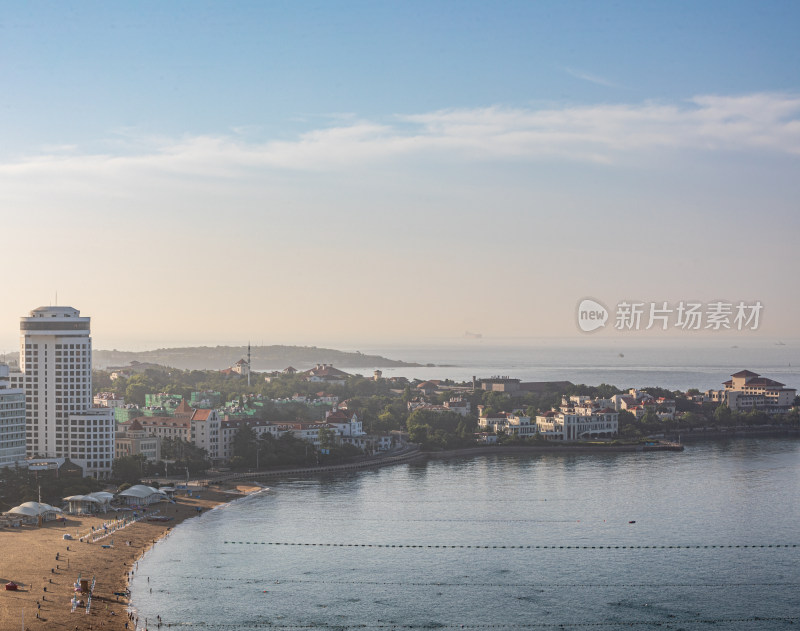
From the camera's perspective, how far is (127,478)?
4188 cm

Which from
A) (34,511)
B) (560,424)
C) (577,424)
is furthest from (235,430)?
(577,424)

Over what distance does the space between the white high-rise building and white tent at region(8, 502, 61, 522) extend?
32.5 ft

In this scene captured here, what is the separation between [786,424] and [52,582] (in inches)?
2380

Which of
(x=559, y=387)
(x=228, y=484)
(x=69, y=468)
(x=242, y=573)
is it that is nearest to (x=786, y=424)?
(x=559, y=387)

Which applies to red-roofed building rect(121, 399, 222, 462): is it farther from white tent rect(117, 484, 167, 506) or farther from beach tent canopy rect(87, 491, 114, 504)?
beach tent canopy rect(87, 491, 114, 504)

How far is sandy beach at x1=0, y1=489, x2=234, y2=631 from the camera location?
2270 centimetres

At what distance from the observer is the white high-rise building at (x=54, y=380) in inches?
1737

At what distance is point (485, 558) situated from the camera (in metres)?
28.4

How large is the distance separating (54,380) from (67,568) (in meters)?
19.0

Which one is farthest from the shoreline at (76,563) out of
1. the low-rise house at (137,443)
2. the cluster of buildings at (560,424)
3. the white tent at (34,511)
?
the cluster of buildings at (560,424)

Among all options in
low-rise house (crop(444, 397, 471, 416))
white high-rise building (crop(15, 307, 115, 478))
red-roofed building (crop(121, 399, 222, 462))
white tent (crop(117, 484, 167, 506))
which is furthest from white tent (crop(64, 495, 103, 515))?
low-rise house (crop(444, 397, 471, 416))

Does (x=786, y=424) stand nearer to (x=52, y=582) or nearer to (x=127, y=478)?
(x=127, y=478)

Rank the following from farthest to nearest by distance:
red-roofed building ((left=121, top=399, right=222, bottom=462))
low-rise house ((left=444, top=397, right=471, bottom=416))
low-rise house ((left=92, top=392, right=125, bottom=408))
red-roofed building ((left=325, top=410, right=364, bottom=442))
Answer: low-rise house ((left=444, top=397, right=471, bottom=416)) → low-rise house ((left=92, top=392, right=125, bottom=408)) → red-roofed building ((left=325, top=410, right=364, bottom=442)) → red-roofed building ((left=121, top=399, right=222, bottom=462))

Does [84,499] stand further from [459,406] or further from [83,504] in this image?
[459,406]
